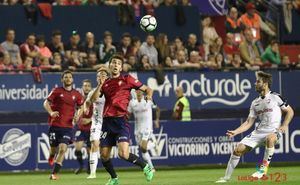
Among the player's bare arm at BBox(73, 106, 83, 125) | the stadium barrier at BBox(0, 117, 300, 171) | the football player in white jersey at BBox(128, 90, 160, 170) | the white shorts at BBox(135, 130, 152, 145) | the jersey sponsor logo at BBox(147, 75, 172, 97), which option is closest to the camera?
the player's bare arm at BBox(73, 106, 83, 125)

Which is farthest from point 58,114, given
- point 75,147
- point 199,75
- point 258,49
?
point 258,49

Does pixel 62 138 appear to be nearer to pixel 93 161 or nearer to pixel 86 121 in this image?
pixel 93 161

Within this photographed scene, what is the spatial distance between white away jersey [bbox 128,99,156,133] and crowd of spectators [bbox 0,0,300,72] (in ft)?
4.78

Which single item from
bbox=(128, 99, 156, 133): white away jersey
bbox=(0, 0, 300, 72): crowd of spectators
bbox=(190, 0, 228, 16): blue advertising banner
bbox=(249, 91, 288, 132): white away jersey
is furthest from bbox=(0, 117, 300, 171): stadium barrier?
bbox=(249, 91, 288, 132): white away jersey

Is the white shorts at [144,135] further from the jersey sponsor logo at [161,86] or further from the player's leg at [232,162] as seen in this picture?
the player's leg at [232,162]

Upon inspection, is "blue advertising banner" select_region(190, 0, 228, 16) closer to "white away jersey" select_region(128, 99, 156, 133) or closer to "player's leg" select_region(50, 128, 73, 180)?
"white away jersey" select_region(128, 99, 156, 133)

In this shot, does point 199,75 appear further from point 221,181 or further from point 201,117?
point 221,181

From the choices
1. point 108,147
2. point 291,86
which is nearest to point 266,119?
point 108,147

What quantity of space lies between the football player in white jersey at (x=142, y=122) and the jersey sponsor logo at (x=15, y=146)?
9.22ft

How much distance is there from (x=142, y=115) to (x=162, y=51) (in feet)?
9.96

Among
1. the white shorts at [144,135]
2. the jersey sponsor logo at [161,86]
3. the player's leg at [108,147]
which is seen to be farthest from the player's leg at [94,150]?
the jersey sponsor logo at [161,86]

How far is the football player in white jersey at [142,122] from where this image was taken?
80.8ft

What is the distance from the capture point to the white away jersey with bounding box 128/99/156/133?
24.9 m

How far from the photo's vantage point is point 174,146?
26.4m
